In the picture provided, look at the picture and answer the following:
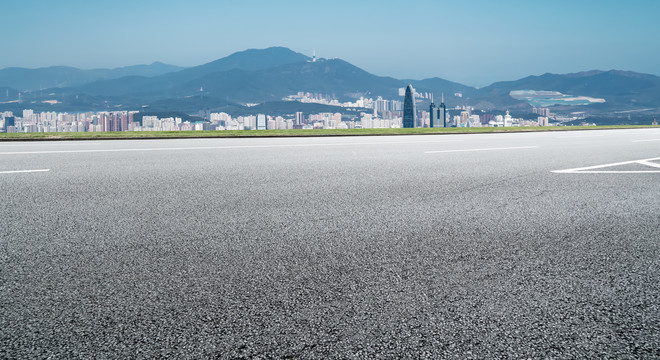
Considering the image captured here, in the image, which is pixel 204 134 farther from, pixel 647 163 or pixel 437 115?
pixel 437 115

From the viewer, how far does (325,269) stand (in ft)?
8.48

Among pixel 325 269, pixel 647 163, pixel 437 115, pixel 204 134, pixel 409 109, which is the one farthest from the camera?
pixel 409 109

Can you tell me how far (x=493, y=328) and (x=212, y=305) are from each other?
3.91 ft

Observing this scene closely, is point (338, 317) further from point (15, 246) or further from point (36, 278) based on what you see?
point (15, 246)

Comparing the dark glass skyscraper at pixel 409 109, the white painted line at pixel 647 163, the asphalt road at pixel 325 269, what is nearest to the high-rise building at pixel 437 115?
the dark glass skyscraper at pixel 409 109

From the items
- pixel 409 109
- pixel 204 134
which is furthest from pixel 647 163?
pixel 409 109

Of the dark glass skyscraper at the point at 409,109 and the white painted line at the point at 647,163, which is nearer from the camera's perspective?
the white painted line at the point at 647,163

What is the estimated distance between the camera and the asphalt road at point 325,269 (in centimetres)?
175

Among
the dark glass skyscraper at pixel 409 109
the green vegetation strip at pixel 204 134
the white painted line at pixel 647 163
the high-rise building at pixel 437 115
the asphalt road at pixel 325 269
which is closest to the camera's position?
the asphalt road at pixel 325 269

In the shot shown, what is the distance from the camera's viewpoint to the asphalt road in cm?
175

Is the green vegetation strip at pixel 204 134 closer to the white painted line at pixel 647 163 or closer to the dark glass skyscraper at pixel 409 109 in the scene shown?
the white painted line at pixel 647 163

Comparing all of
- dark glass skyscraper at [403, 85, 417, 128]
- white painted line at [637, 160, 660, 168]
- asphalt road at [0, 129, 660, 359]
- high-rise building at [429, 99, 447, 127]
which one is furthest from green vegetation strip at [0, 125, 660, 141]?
dark glass skyscraper at [403, 85, 417, 128]

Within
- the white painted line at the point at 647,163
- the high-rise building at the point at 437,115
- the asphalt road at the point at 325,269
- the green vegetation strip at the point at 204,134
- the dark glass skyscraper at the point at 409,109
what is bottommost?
the asphalt road at the point at 325,269

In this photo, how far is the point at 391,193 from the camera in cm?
499
